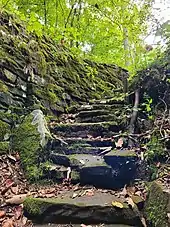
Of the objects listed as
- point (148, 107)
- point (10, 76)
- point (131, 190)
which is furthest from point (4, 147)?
point (148, 107)

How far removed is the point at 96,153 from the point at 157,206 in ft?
4.41

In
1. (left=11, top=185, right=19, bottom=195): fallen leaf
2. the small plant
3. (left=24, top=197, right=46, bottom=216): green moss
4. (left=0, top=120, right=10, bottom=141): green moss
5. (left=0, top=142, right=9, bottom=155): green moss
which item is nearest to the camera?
(left=24, top=197, right=46, bottom=216): green moss

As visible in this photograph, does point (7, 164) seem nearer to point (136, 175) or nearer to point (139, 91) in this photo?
→ point (136, 175)

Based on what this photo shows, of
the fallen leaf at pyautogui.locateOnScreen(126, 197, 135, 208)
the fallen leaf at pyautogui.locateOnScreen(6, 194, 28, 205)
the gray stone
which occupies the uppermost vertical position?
the gray stone

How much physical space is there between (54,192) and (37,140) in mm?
856

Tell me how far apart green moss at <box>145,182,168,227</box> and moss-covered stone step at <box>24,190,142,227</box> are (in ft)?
0.41

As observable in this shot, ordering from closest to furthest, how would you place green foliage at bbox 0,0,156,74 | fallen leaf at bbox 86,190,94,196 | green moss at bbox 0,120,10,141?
1. fallen leaf at bbox 86,190,94,196
2. green moss at bbox 0,120,10,141
3. green foliage at bbox 0,0,156,74

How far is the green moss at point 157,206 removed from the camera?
200cm

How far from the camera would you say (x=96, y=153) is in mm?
3367

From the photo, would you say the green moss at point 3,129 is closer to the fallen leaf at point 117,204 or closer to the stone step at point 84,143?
the stone step at point 84,143

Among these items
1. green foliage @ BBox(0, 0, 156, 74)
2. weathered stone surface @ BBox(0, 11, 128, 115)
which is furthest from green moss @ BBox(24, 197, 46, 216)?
green foliage @ BBox(0, 0, 156, 74)

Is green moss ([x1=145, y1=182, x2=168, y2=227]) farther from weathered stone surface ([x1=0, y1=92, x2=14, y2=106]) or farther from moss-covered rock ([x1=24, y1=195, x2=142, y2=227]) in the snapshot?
weathered stone surface ([x1=0, y1=92, x2=14, y2=106])

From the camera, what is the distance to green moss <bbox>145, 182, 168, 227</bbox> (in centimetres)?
200

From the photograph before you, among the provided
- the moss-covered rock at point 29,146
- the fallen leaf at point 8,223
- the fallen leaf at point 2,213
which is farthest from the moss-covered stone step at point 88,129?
the fallen leaf at point 8,223
